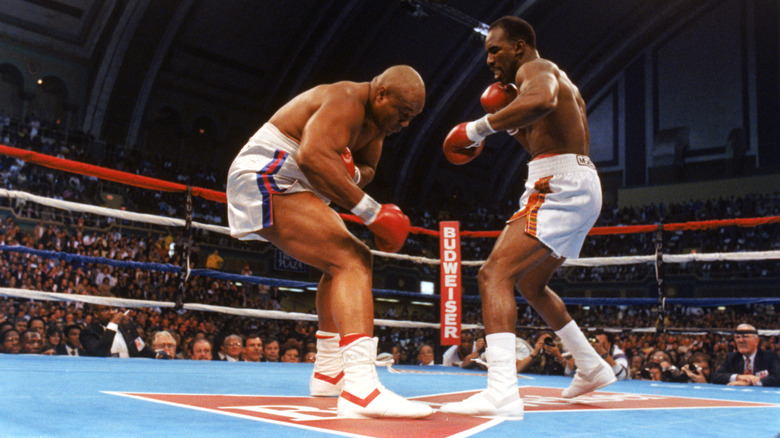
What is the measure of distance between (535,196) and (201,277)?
7771mm

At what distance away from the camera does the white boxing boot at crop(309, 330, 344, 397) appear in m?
1.81

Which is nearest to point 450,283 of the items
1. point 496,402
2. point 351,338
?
point 496,402

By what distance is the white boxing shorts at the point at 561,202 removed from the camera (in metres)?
1.79

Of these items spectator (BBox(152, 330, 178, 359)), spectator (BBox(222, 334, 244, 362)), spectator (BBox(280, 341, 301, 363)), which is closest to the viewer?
spectator (BBox(152, 330, 178, 359))

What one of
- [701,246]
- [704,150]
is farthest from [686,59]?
[701,246]

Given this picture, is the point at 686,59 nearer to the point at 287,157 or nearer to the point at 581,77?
the point at 581,77

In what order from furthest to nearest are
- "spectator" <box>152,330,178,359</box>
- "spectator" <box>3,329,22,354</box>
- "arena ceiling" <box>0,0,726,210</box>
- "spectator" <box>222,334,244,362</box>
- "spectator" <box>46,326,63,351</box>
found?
"arena ceiling" <box>0,0,726,210</box> < "spectator" <box>46,326,63,351</box> < "spectator" <box>222,334,244,362</box> < "spectator" <box>152,330,178,359</box> < "spectator" <box>3,329,22,354</box>

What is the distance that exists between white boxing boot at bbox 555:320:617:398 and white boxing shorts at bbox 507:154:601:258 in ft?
1.04

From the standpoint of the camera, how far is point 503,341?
1654 millimetres

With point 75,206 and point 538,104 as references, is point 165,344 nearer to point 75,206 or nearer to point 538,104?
point 75,206

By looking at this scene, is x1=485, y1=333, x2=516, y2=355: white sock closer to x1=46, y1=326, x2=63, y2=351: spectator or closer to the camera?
the camera

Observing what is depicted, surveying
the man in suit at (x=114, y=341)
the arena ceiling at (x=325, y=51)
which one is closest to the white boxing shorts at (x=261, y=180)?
the man in suit at (x=114, y=341)

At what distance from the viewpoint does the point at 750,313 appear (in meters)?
13.7

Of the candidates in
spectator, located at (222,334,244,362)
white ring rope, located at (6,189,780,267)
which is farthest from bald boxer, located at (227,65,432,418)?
spectator, located at (222,334,244,362)
